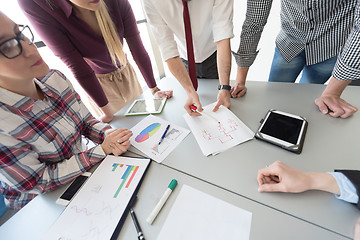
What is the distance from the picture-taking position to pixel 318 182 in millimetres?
445

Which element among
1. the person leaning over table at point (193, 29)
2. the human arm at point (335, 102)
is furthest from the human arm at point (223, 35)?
the human arm at point (335, 102)

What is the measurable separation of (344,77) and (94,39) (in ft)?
4.25

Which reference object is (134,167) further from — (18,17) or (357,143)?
(18,17)

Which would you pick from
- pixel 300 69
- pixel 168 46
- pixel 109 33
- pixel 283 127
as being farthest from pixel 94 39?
pixel 300 69

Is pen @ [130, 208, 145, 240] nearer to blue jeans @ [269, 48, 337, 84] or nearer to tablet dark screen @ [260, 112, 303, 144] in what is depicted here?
→ tablet dark screen @ [260, 112, 303, 144]

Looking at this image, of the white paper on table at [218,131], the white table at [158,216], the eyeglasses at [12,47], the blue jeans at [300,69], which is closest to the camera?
the white table at [158,216]

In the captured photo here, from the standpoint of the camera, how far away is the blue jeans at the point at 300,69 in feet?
3.23

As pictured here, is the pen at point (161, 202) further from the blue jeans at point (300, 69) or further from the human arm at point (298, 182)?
the blue jeans at point (300, 69)

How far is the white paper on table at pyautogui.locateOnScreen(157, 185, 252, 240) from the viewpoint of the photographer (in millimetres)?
420

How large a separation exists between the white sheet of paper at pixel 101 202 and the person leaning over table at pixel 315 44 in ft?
2.26

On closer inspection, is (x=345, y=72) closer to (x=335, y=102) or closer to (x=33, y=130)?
(x=335, y=102)

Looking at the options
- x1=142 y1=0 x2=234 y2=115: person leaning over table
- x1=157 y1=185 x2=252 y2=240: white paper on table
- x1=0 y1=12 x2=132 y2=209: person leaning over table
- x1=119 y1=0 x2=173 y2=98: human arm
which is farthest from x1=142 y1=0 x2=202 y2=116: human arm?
x1=157 y1=185 x2=252 y2=240: white paper on table

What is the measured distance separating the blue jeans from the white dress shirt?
1.52ft

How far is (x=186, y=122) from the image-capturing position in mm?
787
